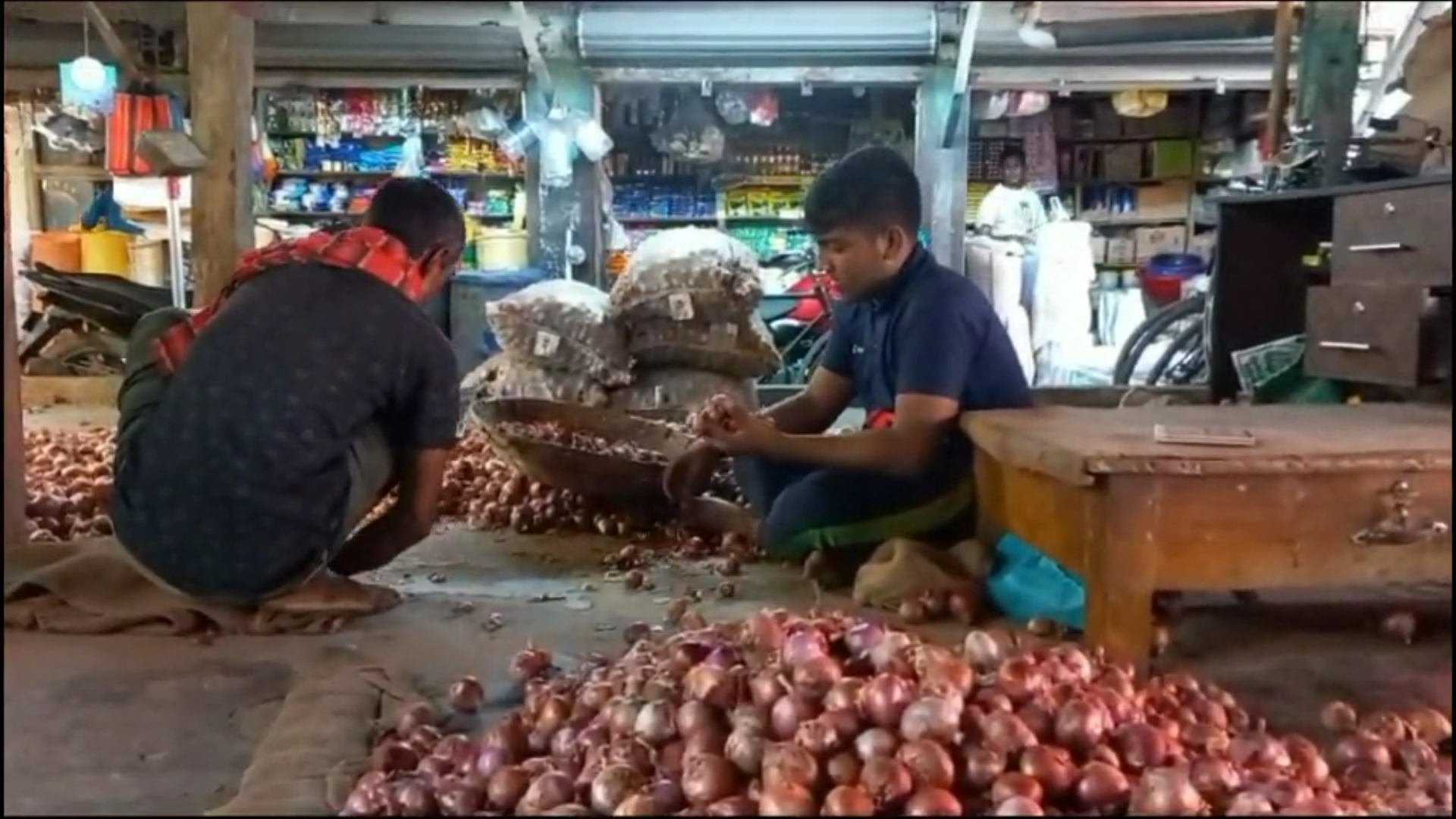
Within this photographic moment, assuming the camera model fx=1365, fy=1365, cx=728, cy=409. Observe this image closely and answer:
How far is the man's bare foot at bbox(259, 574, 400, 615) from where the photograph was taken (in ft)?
8.22

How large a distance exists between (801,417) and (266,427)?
131cm

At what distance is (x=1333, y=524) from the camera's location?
77.7 inches

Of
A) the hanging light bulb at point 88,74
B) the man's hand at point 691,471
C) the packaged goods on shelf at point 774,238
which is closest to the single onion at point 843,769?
the man's hand at point 691,471

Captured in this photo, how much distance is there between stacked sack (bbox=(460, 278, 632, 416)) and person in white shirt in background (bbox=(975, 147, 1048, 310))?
158 inches

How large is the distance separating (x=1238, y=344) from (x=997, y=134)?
5.15 meters

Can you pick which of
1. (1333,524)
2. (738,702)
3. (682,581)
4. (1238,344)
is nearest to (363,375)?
(682,581)

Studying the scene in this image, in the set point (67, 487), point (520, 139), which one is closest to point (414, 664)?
point (67, 487)

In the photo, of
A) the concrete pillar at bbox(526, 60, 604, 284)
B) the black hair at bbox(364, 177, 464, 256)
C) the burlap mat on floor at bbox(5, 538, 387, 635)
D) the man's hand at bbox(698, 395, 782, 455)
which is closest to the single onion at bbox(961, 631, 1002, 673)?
A: the man's hand at bbox(698, 395, 782, 455)

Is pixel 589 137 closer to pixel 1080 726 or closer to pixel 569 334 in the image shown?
pixel 569 334

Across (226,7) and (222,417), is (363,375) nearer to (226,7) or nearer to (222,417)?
(222,417)

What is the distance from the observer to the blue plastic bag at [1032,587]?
2.39m

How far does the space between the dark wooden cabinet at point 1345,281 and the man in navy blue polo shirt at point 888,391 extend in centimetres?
74

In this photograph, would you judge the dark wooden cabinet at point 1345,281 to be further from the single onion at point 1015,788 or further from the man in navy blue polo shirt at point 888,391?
the single onion at point 1015,788

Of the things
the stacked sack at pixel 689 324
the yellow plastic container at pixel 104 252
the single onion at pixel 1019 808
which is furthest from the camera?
the yellow plastic container at pixel 104 252
